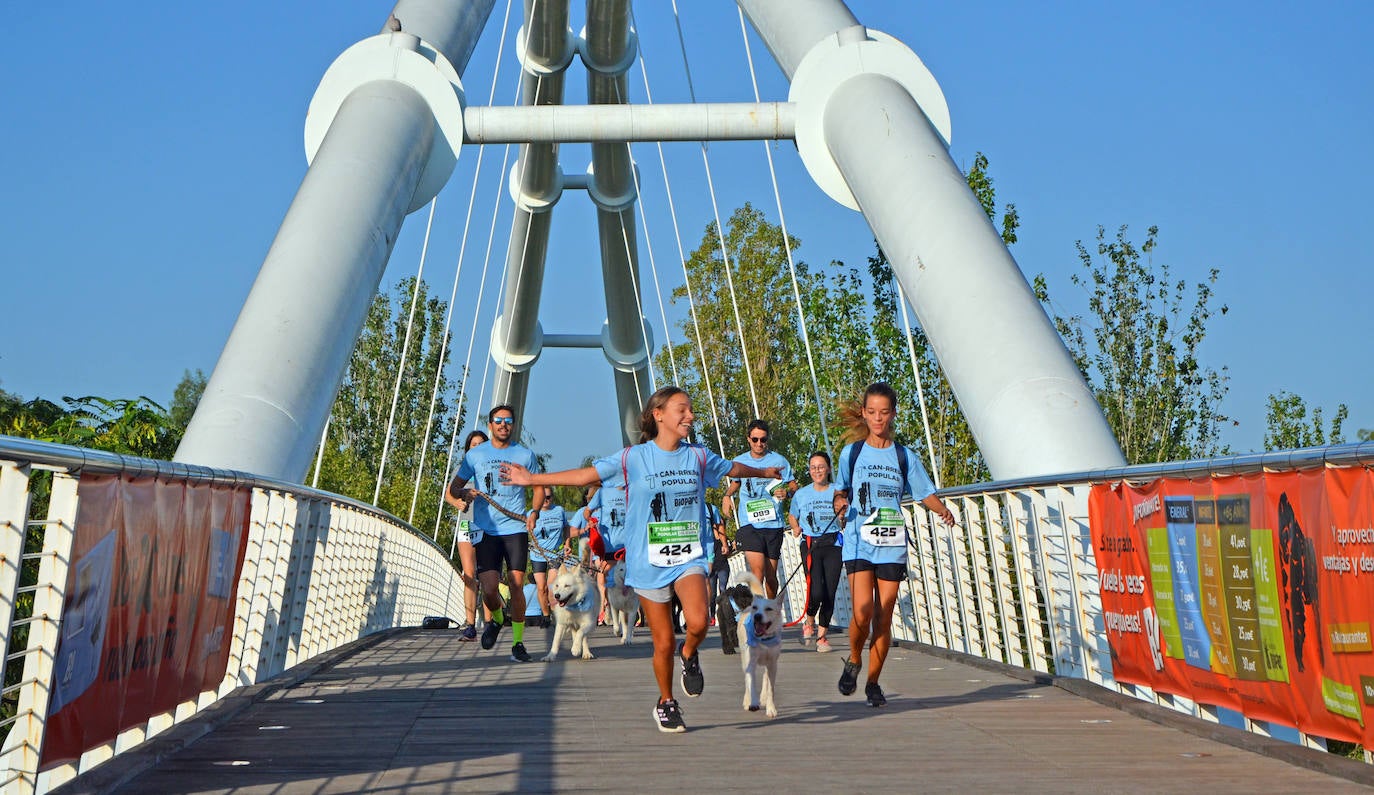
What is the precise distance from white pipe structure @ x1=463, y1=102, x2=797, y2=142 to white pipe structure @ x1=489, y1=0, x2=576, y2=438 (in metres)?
6.19

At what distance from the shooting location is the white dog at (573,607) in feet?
37.9

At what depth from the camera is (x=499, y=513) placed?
11617 mm

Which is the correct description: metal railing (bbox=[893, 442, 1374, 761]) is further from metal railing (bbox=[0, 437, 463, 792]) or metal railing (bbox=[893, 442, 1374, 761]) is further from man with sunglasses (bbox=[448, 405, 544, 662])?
metal railing (bbox=[0, 437, 463, 792])

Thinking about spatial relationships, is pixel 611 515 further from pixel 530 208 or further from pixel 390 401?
pixel 390 401

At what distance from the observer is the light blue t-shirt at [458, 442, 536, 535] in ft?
36.9

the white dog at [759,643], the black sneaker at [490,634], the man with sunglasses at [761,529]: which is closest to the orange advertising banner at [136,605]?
the white dog at [759,643]

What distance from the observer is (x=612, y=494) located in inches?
563

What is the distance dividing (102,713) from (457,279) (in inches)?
766

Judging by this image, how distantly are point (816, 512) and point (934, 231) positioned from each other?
263 centimetres

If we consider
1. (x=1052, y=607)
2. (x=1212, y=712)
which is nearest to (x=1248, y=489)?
(x=1212, y=712)

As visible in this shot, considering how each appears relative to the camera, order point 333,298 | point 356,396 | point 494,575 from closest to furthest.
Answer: point 494,575, point 333,298, point 356,396

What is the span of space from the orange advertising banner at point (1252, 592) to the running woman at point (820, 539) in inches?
181

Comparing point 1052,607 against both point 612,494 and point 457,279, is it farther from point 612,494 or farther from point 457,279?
point 457,279

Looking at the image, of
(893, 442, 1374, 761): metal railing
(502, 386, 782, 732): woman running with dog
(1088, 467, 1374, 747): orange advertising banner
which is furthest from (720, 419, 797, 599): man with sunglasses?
(502, 386, 782, 732): woman running with dog
